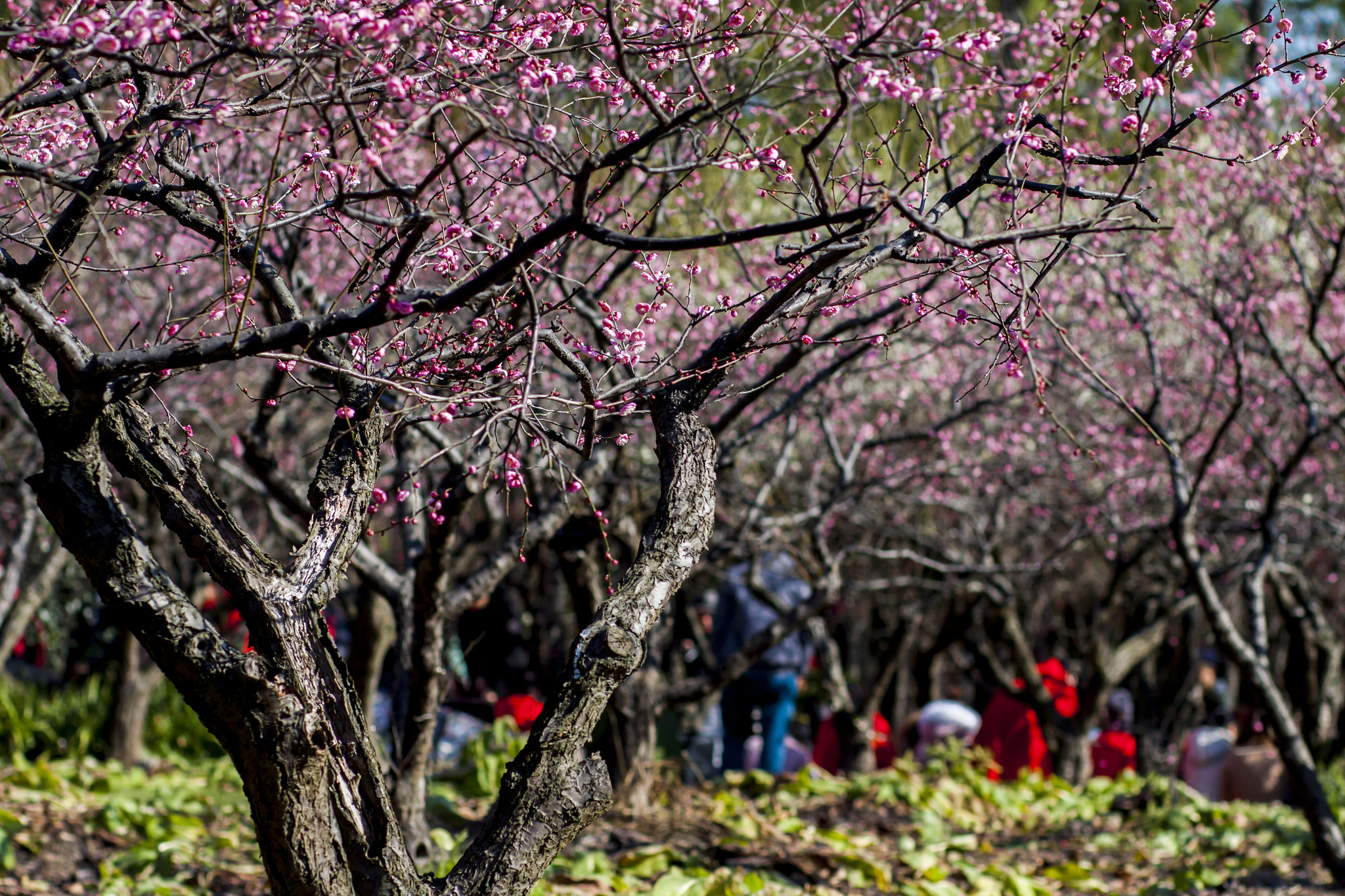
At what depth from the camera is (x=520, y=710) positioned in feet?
32.5

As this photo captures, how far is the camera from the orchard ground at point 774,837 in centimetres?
518

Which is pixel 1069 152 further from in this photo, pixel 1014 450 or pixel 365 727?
pixel 1014 450

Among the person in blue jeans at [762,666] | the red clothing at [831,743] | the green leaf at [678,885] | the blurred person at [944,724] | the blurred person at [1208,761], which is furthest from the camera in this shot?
the red clothing at [831,743]

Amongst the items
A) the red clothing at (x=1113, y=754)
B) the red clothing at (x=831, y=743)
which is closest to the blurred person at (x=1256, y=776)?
the red clothing at (x=1113, y=754)

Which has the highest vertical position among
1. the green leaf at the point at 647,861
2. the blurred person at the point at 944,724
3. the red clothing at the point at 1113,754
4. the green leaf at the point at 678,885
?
the blurred person at the point at 944,724

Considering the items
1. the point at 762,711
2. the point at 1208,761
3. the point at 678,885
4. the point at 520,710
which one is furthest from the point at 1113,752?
the point at 678,885

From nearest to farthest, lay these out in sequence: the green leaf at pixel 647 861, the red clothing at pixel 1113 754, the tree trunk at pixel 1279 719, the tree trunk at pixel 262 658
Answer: the tree trunk at pixel 262 658 → the green leaf at pixel 647 861 → the tree trunk at pixel 1279 719 → the red clothing at pixel 1113 754

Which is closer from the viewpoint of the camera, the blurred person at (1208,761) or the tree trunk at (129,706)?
the tree trunk at (129,706)

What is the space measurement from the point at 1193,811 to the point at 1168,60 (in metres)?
5.72

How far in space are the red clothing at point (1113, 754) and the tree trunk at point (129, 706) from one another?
819 centimetres

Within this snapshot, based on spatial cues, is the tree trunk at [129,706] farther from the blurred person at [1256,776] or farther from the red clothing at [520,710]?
the blurred person at [1256,776]

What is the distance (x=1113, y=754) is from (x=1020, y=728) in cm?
129

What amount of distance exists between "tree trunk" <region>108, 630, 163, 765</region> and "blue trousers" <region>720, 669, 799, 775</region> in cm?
449

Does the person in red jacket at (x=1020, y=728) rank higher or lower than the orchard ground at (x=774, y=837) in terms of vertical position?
higher
